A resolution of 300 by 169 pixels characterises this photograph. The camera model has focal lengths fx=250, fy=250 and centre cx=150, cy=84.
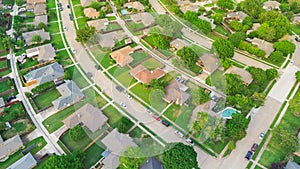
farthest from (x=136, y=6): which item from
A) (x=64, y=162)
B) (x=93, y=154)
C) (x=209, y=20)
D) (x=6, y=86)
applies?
(x=64, y=162)

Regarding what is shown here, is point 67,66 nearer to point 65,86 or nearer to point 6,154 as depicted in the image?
point 65,86

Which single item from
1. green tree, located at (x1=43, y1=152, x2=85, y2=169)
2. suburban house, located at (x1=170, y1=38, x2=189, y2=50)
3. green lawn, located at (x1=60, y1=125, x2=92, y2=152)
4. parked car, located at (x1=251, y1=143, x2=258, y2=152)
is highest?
suburban house, located at (x1=170, y1=38, x2=189, y2=50)

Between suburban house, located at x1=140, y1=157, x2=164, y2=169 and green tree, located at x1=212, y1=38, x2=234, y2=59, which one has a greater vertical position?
green tree, located at x1=212, y1=38, x2=234, y2=59

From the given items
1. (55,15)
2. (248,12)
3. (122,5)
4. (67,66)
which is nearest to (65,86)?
(67,66)

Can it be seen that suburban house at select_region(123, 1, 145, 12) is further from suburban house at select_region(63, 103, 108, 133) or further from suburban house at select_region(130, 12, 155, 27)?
suburban house at select_region(63, 103, 108, 133)

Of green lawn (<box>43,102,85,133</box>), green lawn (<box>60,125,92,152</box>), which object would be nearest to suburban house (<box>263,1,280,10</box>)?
green lawn (<box>43,102,85,133</box>)

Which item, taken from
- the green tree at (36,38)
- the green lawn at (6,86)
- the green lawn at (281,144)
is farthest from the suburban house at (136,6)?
the green lawn at (281,144)
